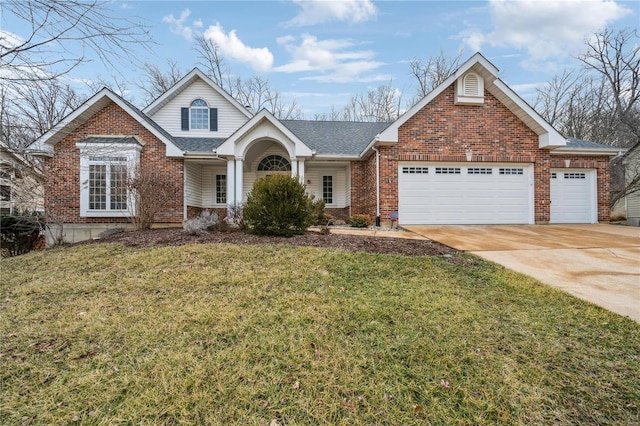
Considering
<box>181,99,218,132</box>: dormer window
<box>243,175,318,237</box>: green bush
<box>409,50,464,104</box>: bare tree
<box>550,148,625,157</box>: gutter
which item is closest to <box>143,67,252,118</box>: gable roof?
<box>181,99,218,132</box>: dormer window

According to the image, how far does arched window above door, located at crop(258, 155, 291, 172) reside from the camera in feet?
44.8

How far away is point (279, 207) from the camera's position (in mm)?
7297

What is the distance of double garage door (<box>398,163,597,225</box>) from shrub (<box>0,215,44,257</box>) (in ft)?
42.0

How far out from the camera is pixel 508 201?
36.4 feet

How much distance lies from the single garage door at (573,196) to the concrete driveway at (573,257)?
112 inches

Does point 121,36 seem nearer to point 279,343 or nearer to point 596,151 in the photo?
point 279,343

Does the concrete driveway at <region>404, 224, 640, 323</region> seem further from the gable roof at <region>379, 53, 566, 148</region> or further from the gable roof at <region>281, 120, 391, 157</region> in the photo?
the gable roof at <region>281, 120, 391, 157</region>

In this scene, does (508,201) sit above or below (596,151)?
below

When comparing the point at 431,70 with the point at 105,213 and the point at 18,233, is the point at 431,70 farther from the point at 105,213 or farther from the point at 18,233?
the point at 18,233

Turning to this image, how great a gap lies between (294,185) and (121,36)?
4603mm

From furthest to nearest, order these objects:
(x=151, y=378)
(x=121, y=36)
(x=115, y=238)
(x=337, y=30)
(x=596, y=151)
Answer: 1. (x=337, y=30)
2. (x=596, y=151)
3. (x=115, y=238)
4. (x=121, y=36)
5. (x=151, y=378)

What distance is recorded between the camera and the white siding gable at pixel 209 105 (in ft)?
44.6

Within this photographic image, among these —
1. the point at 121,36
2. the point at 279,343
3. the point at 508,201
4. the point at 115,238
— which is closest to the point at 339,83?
the point at 508,201

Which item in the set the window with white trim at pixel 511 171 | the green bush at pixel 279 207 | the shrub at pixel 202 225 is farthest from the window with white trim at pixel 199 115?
the window with white trim at pixel 511 171
